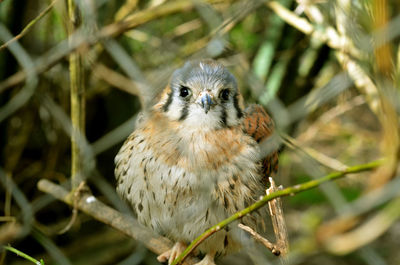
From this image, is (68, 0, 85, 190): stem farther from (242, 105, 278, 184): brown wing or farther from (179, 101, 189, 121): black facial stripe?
(242, 105, 278, 184): brown wing

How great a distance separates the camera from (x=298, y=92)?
2463mm

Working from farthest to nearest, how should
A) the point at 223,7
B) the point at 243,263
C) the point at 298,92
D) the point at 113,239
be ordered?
the point at 243,263 < the point at 113,239 < the point at 298,92 < the point at 223,7

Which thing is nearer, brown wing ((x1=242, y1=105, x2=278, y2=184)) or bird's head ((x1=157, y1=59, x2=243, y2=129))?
bird's head ((x1=157, y1=59, x2=243, y2=129))

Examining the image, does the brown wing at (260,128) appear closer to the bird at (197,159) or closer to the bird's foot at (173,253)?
the bird at (197,159)

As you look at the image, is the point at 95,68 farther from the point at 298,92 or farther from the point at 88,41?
the point at 298,92

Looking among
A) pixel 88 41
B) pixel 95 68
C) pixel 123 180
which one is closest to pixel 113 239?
pixel 95 68

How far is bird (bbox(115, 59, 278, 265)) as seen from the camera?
1.46m

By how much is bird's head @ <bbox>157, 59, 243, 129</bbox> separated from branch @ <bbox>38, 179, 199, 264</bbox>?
35 cm

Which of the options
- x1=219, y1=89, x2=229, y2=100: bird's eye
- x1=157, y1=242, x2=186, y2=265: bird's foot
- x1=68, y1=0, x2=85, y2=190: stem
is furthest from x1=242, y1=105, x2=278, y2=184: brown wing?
x1=68, y1=0, x2=85, y2=190: stem

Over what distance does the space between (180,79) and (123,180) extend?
37 centimetres

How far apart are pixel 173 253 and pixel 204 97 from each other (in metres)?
0.53

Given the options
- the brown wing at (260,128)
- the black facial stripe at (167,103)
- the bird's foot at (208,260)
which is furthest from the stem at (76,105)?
the brown wing at (260,128)

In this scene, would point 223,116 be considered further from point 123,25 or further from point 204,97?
point 123,25

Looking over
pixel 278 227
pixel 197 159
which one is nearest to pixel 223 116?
pixel 197 159
